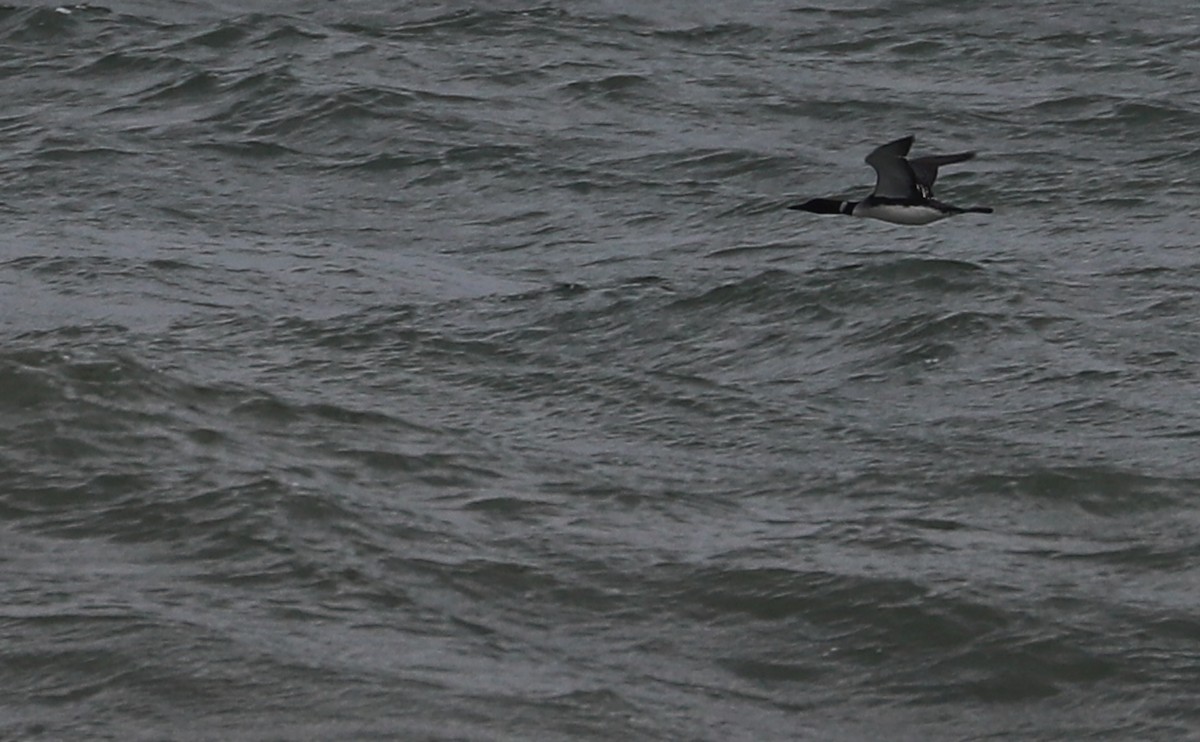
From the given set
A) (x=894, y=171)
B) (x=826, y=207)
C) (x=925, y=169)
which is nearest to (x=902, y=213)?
(x=894, y=171)

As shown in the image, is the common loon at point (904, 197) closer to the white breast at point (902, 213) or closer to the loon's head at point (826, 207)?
the white breast at point (902, 213)

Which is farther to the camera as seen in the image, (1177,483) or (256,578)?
(1177,483)

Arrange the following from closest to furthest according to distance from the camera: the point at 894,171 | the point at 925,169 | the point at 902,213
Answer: the point at 925,169, the point at 894,171, the point at 902,213

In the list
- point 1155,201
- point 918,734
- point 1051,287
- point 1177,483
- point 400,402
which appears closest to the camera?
point 918,734

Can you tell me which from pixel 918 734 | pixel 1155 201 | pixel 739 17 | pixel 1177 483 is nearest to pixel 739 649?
pixel 918 734

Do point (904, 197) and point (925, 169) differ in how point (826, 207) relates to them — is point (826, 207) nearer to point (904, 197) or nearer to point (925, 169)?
point (904, 197)

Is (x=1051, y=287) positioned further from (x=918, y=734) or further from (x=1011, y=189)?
(x=918, y=734)

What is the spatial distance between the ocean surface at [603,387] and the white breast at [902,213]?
2.60 ft

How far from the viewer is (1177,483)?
41.7ft

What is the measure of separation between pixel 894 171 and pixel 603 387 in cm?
193

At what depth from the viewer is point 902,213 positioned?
14.2 m

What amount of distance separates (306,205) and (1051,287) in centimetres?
524

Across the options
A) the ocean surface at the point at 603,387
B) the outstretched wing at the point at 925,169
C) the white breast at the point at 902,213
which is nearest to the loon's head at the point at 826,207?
the ocean surface at the point at 603,387

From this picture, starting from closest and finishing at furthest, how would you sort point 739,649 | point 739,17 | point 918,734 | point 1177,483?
point 918,734 → point 739,649 → point 1177,483 → point 739,17
